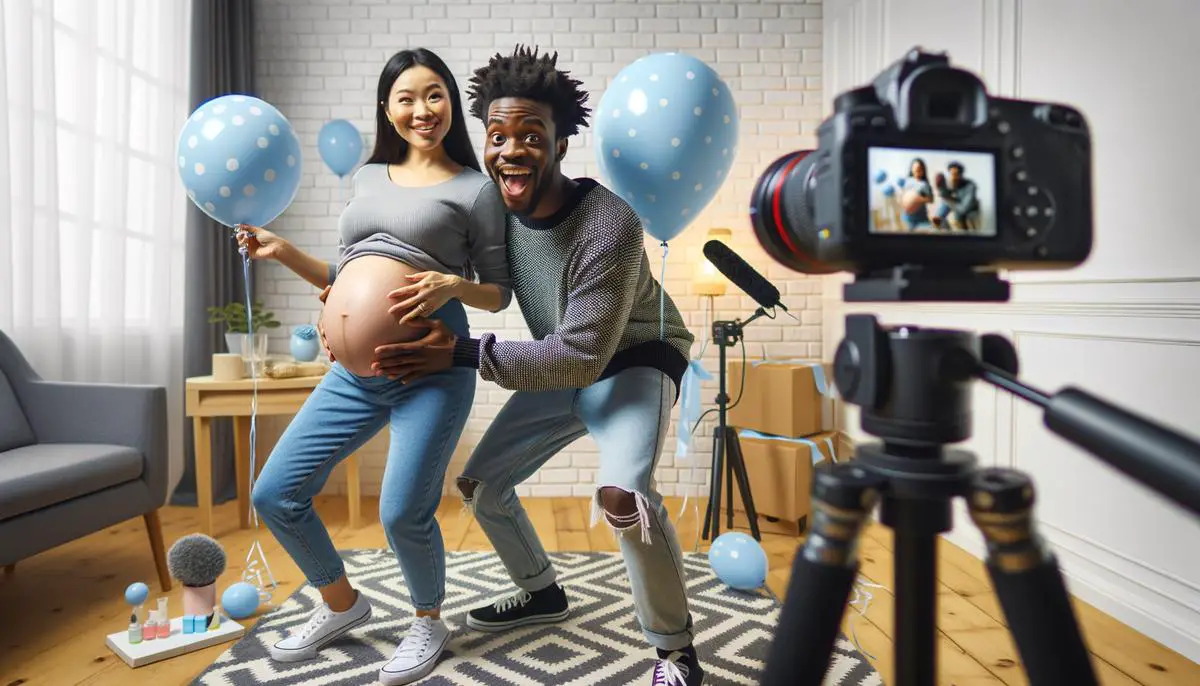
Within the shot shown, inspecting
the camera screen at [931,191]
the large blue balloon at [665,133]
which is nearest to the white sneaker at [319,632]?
the large blue balloon at [665,133]

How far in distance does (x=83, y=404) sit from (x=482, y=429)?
1577 mm

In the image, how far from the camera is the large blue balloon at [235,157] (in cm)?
173

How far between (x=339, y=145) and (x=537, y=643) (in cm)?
228

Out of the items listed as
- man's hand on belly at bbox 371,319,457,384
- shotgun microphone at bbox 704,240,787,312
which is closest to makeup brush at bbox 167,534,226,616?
man's hand on belly at bbox 371,319,457,384

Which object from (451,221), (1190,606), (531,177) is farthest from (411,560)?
(1190,606)

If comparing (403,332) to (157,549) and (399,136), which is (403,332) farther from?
(157,549)

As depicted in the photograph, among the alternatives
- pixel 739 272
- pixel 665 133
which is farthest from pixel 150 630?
pixel 739 272

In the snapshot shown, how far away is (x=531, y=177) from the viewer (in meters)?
1.47

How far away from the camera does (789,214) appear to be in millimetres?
772

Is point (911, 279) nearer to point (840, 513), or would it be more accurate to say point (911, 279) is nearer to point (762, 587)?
point (840, 513)

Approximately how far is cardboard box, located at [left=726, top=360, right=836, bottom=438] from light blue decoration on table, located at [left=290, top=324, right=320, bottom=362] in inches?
66.0

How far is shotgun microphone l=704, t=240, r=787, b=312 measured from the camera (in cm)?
209

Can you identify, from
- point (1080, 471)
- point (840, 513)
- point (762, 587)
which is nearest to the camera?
point (840, 513)

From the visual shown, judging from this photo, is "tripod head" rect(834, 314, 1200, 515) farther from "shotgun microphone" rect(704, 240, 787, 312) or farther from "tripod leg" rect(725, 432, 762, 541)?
"tripod leg" rect(725, 432, 762, 541)
